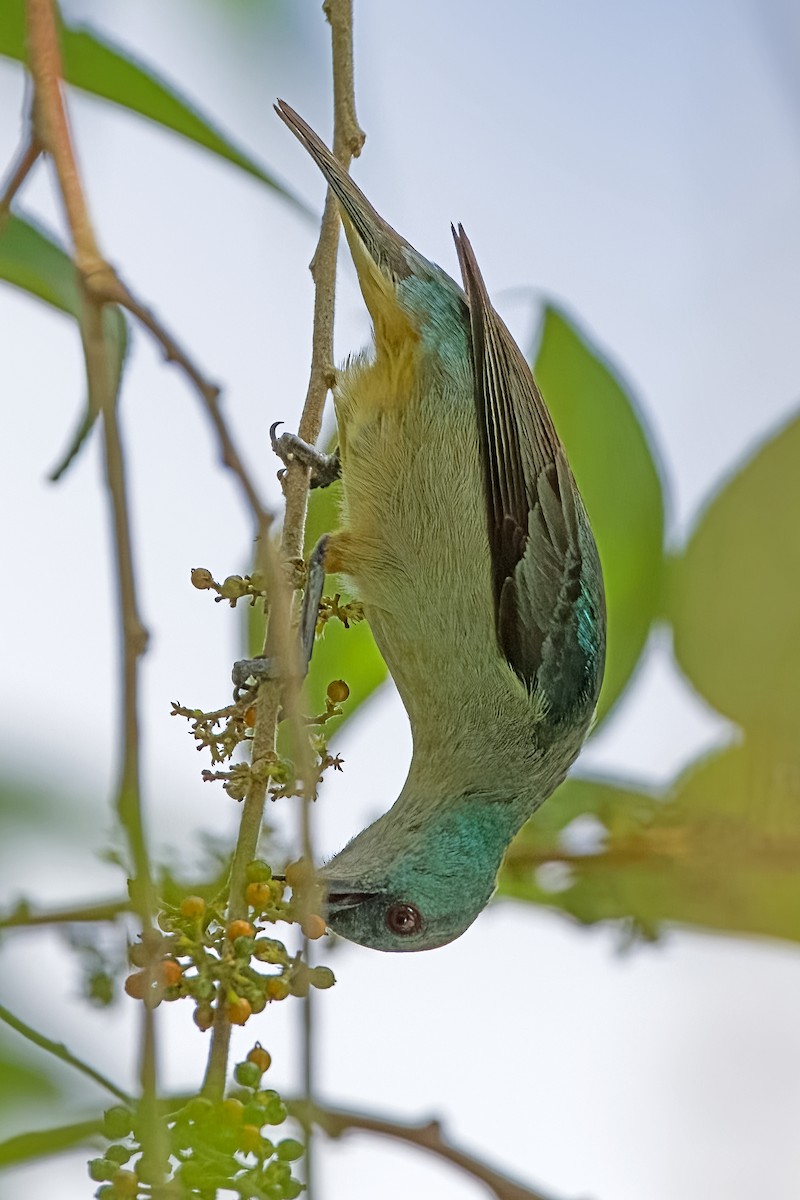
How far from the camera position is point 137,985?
5.05 ft

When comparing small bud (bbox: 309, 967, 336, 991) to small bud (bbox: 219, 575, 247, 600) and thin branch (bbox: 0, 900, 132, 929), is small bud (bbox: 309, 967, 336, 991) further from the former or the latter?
small bud (bbox: 219, 575, 247, 600)

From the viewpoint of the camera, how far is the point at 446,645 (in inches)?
135

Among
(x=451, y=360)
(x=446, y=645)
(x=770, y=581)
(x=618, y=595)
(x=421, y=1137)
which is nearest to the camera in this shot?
(x=421, y=1137)

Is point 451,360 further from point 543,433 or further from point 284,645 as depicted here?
point 284,645

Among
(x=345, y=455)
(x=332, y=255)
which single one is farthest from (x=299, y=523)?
(x=345, y=455)

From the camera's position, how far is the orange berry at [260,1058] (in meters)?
1.90

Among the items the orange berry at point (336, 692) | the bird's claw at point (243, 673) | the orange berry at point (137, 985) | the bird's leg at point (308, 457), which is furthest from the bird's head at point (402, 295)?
the orange berry at point (137, 985)

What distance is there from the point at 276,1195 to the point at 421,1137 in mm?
578

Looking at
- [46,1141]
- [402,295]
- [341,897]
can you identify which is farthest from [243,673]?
[402,295]

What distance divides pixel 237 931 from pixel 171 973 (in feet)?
0.34

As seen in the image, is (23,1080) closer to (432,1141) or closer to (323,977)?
(323,977)

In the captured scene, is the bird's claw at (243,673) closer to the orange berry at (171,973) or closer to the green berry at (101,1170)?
the orange berry at (171,973)

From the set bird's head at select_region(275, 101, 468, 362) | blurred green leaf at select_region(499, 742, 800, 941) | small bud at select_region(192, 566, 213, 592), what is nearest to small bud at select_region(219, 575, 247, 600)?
small bud at select_region(192, 566, 213, 592)

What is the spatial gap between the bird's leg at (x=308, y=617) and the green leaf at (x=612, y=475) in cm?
65
